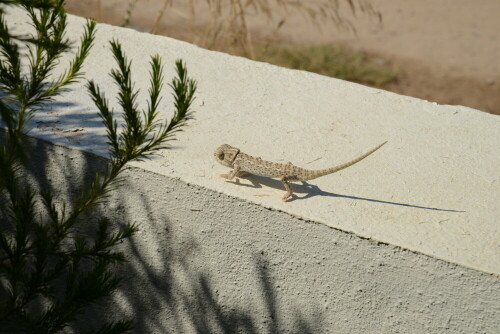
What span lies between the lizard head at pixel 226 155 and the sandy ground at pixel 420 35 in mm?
4733

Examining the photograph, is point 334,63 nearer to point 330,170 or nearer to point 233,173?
point 330,170

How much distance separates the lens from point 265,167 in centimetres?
389

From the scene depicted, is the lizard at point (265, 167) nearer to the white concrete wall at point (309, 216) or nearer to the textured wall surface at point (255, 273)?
the white concrete wall at point (309, 216)

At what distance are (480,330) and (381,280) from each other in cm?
58

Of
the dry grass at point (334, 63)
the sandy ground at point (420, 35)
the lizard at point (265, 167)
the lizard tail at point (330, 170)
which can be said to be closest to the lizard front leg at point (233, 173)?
the lizard at point (265, 167)

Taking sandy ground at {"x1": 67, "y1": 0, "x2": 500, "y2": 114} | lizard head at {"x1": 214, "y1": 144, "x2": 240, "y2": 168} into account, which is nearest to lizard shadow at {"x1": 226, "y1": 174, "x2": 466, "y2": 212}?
lizard head at {"x1": 214, "y1": 144, "x2": 240, "y2": 168}

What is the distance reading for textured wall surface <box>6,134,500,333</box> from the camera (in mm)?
3320

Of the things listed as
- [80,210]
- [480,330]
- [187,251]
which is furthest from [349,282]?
[80,210]

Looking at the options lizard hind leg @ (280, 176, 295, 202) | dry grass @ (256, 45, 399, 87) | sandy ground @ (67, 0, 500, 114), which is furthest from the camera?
sandy ground @ (67, 0, 500, 114)

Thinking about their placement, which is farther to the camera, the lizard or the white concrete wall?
the lizard

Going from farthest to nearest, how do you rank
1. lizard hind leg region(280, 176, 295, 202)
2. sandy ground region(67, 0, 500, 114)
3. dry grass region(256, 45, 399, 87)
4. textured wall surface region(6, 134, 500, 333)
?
sandy ground region(67, 0, 500, 114) < dry grass region(256, 45, 399, 87) < lizard hind leg region(280, 176, 295, 202) < textured wall surface region(6, 134, 500, 333)

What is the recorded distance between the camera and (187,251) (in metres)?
3.83

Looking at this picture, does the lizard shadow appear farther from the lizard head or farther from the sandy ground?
the sandy ground

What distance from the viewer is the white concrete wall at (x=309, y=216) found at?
11.1ft
